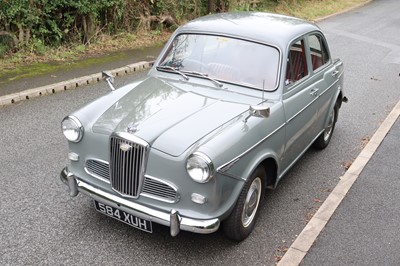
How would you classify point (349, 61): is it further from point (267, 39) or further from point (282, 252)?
point (282, 252)

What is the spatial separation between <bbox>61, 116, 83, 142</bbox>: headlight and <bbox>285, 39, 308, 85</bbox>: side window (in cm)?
212

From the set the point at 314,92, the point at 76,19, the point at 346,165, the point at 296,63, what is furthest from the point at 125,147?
the point at 76,19

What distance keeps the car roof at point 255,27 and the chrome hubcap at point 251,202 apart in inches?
60.6

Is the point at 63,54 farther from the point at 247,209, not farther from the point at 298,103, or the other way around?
the point at 247,209

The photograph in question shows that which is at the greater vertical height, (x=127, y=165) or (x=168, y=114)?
(x=168, y=114)

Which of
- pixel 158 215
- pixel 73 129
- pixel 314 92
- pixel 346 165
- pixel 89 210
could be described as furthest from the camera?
pixel 346 165

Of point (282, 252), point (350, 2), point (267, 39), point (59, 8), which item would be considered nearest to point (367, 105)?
point (267, 39)

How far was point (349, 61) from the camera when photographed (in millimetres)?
11484

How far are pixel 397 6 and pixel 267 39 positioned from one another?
23.5 meters

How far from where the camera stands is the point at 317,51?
5.37 m

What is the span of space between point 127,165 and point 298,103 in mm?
2044

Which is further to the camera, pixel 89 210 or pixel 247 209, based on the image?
pixel 89 210

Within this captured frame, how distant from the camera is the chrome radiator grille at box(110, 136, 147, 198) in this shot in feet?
11.0

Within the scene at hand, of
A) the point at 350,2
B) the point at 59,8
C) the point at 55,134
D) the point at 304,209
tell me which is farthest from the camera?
the point at 350,2
